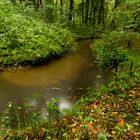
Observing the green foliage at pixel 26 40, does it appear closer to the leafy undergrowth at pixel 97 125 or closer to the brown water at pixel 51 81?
the brown water at pixel 51 81

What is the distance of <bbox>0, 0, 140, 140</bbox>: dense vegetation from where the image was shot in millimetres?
5828

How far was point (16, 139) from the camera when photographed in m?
5.67

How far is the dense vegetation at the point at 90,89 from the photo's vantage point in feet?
19.1

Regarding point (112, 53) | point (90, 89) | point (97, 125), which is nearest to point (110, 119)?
point (97, 125)

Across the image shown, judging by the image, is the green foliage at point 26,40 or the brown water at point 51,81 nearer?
the brown water at point 51,81

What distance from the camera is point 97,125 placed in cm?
599

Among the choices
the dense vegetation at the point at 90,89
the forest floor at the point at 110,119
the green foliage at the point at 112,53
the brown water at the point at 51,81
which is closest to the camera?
the forest floor at the point at 110,119

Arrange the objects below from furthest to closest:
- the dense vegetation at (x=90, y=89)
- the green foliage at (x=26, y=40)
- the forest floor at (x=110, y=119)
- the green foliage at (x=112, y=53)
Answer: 1. the green foliage at (x=26, y=40)
2. the green foliage at (x=112, y=53)
3. the dense vegetation at (x=90, y=89)
4. the forest floor at (x=110, y=119)

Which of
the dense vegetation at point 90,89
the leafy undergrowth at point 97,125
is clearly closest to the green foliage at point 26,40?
the dense vegetation at point 90,89

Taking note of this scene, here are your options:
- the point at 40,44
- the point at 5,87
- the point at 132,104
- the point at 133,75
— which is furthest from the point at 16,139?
the point at 40,44

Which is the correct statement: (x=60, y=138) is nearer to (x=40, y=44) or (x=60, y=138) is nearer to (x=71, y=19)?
(x=40, y=44)

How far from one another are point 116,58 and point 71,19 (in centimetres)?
1896

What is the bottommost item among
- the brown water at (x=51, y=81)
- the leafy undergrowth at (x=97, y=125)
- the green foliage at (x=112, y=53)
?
the brown water at (x=51, y=81)

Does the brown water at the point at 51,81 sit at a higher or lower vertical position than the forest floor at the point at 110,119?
lower
